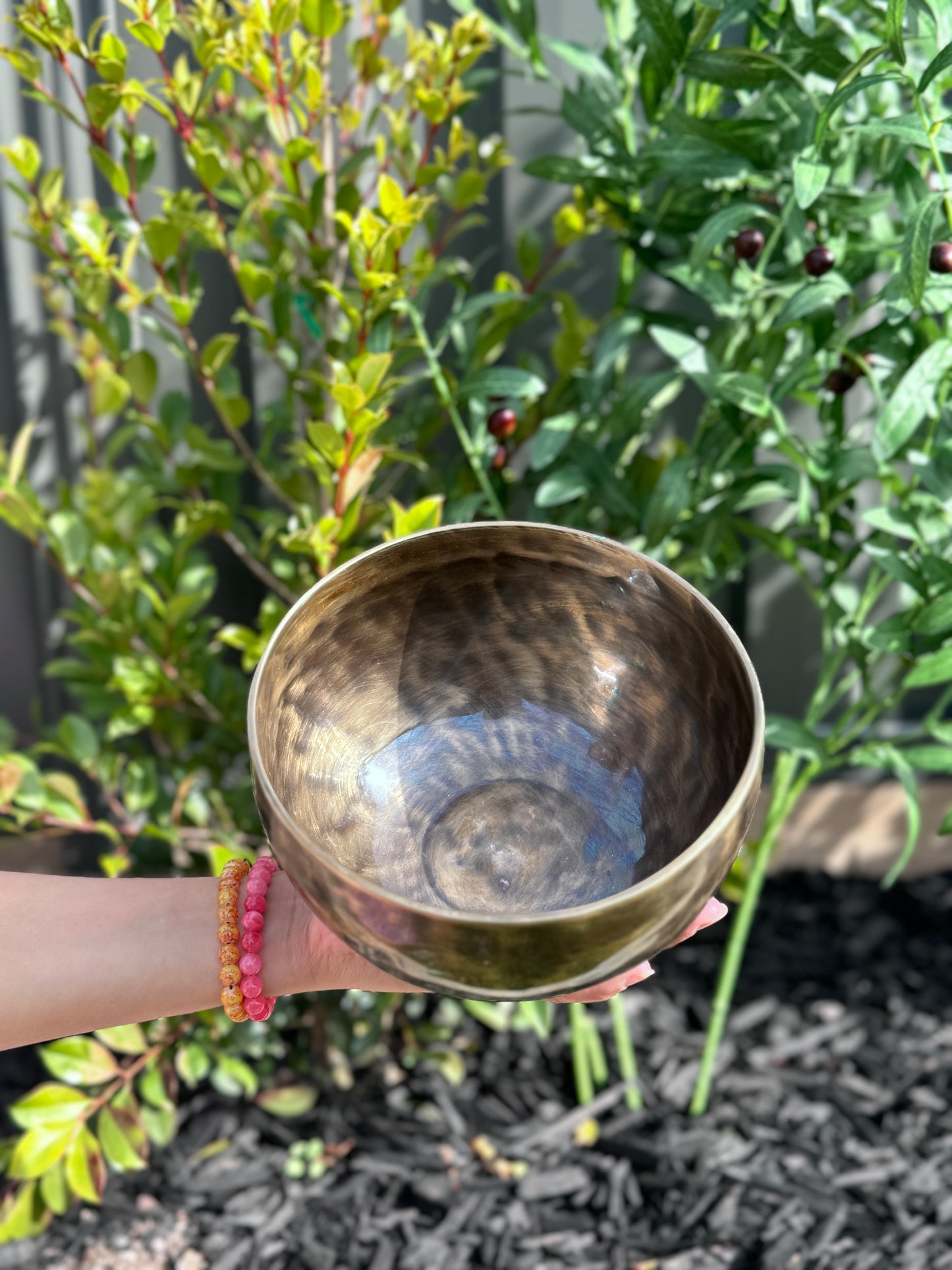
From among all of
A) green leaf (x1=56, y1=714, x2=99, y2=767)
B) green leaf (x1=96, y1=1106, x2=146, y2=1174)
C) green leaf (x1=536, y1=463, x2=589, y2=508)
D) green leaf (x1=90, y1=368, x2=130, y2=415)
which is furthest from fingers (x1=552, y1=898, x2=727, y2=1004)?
green leaf (x1=90, y1=368, x2=130, y2=415)

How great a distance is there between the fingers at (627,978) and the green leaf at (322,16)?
0.91 meters

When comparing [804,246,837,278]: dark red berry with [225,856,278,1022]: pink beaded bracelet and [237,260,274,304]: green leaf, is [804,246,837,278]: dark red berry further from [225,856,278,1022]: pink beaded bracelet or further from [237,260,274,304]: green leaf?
[225,856,278,1022]: pink beaded bracelet

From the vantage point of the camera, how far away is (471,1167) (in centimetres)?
158

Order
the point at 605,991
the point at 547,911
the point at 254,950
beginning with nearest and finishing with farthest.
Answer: the point at 547,911
the point at 605,991
the point at 254,950

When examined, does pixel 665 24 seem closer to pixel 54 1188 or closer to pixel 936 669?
pixel 936 669

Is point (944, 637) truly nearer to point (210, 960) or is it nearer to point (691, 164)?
point (691, 164)

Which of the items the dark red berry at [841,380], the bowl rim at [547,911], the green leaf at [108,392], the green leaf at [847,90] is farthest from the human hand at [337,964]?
the green leaf at [108,392]

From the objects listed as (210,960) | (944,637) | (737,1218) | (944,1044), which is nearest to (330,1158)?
(737,1218)

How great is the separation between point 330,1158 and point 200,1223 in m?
0.19

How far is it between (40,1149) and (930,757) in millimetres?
1064

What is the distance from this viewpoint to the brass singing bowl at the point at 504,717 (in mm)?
886

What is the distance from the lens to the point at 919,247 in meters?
0.89

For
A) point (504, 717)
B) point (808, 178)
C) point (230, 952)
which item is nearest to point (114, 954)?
point (230, 952)

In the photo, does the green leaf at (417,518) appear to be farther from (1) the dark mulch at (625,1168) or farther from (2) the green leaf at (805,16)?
(1) the dark mulch at (625,1168)
